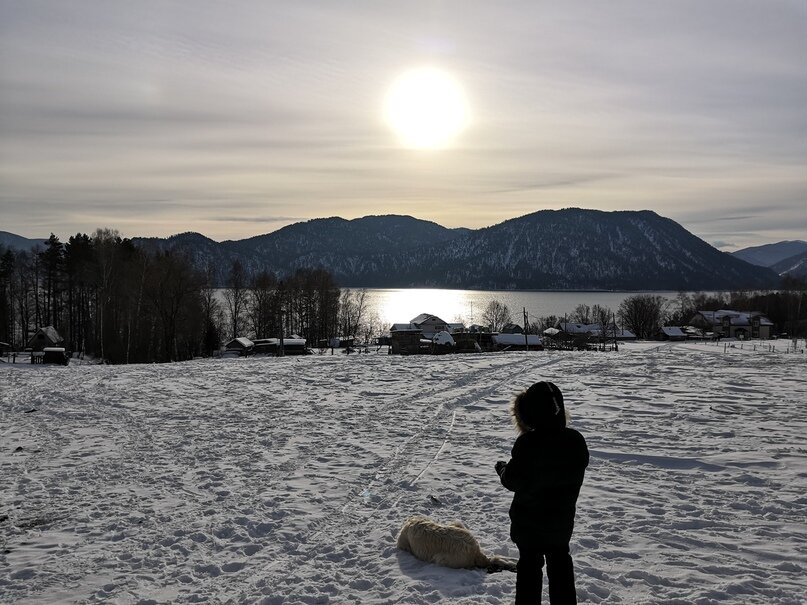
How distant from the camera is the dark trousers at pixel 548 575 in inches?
192

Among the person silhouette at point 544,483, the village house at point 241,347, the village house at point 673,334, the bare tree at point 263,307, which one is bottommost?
the village house at point 673,334

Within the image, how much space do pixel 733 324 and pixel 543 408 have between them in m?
123

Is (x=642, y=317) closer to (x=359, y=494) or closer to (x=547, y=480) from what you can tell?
(x=359, y=494)

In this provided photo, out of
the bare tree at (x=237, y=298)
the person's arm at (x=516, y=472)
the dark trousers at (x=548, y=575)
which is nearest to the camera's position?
the person's arm at (x=516, y=472)

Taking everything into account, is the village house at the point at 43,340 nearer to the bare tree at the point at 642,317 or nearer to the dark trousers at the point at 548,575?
the dark trousers at the point at 548,575

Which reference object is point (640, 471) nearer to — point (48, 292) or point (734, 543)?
point (734, 543)

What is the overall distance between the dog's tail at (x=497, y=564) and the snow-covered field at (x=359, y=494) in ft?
0.59

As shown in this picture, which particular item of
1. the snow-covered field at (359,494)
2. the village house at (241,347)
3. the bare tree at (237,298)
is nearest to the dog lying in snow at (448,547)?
the snow-covered field at (359,494)

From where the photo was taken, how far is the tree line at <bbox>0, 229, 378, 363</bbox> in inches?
2111

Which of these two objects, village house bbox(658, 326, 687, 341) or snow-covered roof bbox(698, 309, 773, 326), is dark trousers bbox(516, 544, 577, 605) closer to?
village house bbox(658, 326, 687, 341)

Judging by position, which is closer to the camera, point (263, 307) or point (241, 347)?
point (241, 347)

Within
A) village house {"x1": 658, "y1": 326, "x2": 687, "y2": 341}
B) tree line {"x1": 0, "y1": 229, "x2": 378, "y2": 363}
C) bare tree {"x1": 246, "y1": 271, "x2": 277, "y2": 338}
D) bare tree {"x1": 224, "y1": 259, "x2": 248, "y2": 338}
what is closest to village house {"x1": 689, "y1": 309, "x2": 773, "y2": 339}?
village house {"x1": 658, "y1": 326, "x2": 687, "y2": 341}

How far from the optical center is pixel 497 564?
22.4 ft

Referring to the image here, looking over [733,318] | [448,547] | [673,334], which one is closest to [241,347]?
[448,547]
